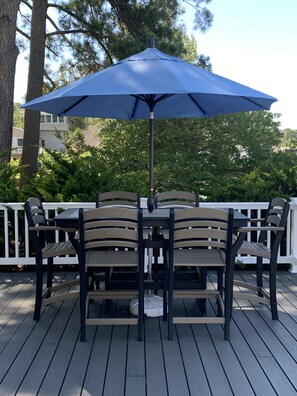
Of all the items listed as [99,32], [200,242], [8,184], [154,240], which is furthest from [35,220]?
[99,32]

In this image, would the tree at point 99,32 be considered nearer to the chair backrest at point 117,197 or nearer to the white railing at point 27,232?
the white railing at point 27,232

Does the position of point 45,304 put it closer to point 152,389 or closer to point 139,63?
point 152,389

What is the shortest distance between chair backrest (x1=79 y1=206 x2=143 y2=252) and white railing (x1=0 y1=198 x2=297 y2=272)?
174 cm

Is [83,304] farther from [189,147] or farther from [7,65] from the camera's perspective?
[189,147]

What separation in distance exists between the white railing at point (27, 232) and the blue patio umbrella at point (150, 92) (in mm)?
1061

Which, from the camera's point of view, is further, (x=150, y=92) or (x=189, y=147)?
(x=189, y=147)

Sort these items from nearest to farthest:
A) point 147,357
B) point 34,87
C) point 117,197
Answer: point 147,357
point 117,197
point 34,87

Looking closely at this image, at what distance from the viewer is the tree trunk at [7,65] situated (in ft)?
22.6

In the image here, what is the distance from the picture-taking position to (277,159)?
7219mm

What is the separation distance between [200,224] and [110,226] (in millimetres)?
649

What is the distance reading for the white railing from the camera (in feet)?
16.0

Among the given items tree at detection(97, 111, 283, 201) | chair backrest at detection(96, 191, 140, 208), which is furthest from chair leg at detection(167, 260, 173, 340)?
tree at detection(97, 111, 283, 201)

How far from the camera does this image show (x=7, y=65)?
701 centimetres

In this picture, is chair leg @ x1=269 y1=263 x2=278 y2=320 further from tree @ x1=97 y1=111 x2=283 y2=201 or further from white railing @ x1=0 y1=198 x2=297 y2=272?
tree @ x1=97 y1=111 x2=283 y2=201
